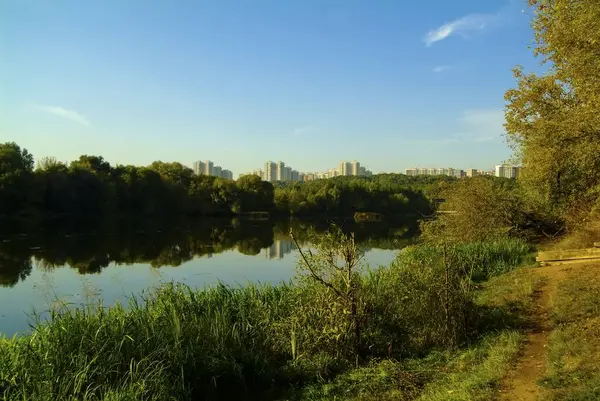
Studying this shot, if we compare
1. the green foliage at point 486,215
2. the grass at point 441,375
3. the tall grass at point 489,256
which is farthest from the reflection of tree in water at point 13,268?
the green foliage at point 486,215

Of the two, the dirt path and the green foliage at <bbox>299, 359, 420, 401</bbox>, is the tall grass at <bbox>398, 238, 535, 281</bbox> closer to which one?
the dirt path

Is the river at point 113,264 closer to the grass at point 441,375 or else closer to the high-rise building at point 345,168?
the grass at point 441,375

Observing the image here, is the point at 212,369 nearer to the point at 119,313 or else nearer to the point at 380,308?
the point at 119,313

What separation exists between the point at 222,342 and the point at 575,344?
4470mm

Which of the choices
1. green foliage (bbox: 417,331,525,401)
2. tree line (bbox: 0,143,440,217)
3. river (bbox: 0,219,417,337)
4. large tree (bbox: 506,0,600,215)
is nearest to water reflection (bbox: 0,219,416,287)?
river (bbox: 0,219,417,337)

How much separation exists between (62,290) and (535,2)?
15.7 meters

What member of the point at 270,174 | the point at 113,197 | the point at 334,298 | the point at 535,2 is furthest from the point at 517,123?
the point at 270,174

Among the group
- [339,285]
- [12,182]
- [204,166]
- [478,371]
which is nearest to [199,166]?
[204,166]

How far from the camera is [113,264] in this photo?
23078 mm

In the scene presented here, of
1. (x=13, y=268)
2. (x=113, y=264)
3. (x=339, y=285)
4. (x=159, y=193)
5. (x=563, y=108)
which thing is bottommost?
(x=113, y=264)

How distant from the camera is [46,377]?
512 cm

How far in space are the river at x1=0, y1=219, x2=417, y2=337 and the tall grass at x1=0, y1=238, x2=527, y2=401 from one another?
4.36 ft

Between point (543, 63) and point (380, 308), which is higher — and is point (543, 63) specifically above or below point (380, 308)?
above

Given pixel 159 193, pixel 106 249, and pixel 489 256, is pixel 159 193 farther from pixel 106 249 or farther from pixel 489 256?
pixel 489 256
